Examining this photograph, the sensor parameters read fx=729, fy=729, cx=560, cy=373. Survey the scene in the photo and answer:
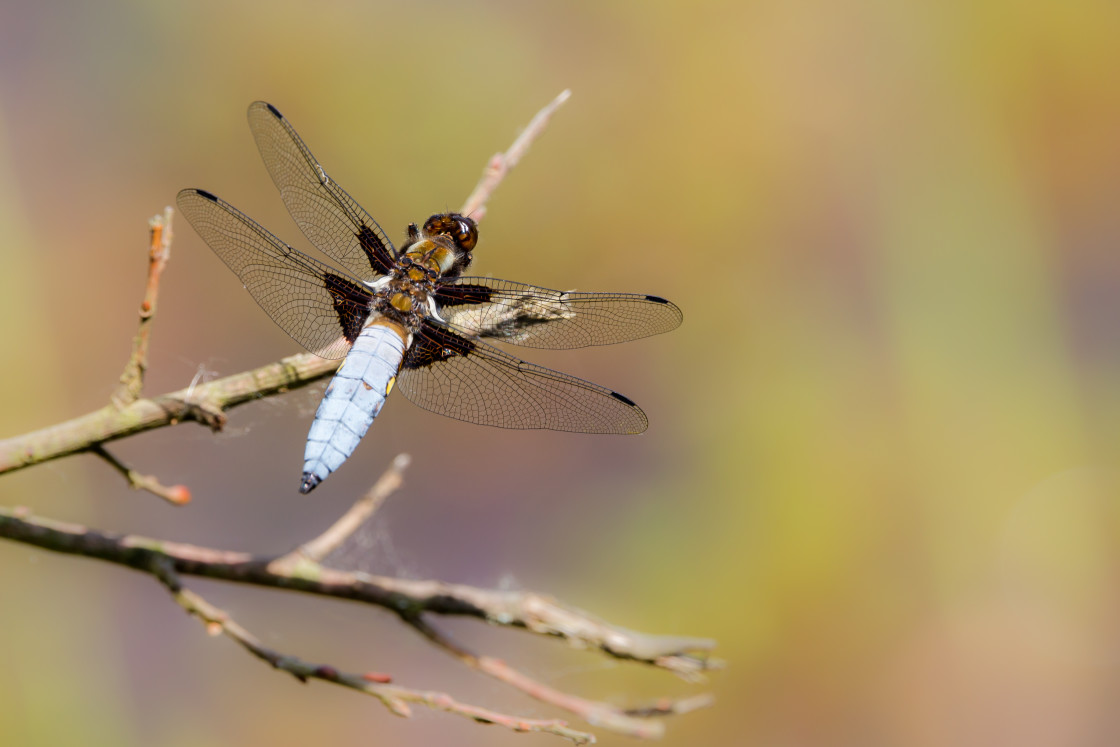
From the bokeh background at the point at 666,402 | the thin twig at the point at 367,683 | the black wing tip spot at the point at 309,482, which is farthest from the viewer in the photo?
the bokeh background at the point at 666,402

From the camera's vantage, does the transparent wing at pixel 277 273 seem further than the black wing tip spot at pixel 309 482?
Yes

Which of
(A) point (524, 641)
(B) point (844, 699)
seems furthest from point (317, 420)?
(B) point (844, 699)

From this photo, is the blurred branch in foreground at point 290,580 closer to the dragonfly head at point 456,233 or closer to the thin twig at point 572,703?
the thin twig at point 572,703

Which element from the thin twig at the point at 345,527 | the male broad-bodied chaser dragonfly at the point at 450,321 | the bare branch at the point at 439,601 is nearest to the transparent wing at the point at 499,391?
the male broad-bodied chaser dragonfly at the point at 450,321

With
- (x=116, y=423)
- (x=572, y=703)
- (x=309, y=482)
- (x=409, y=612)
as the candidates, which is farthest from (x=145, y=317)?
(x=572, y=703)

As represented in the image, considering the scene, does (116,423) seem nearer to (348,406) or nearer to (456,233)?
(348,406)

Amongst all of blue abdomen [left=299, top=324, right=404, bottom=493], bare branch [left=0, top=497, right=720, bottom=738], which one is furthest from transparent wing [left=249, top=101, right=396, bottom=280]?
bare branch [left=0, top=497, right=720, bottom=738]

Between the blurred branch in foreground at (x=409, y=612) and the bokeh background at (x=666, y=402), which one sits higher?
the bokeh background at (x=666, y=402)
